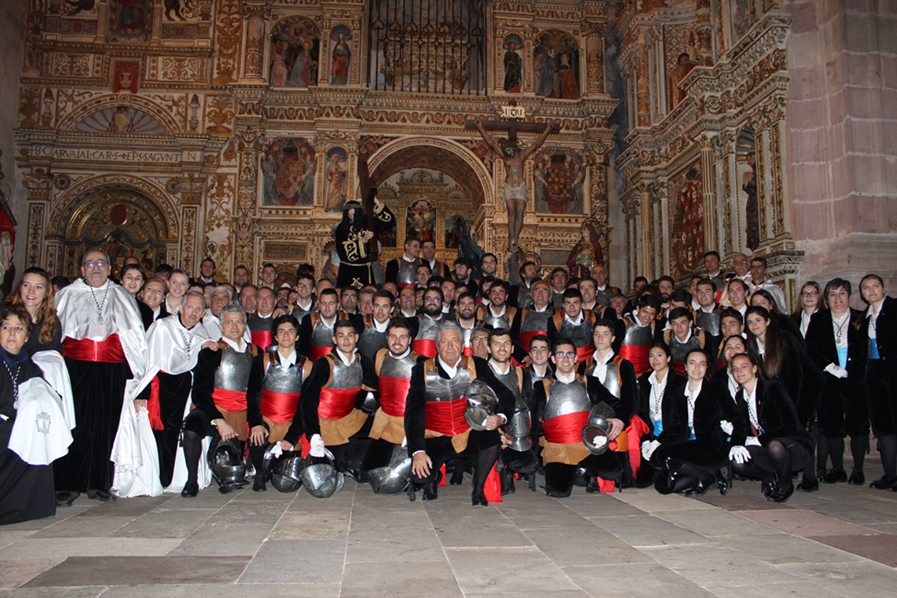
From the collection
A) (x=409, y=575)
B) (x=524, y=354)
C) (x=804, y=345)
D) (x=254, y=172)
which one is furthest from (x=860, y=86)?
(x=254, y=172)

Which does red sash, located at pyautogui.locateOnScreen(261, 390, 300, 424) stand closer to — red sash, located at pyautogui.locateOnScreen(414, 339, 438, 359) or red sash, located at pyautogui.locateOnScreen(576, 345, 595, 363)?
red sash, located at pyautogui.locateOnScreen(414, 339, 438, 359)

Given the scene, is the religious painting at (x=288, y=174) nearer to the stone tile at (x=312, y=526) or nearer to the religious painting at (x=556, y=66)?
the religious painting at (x=556, y=66)

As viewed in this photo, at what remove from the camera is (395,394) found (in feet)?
18.4

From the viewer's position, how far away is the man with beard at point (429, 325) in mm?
6777

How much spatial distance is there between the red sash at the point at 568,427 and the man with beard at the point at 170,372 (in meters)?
2.89

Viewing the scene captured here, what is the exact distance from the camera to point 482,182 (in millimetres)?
17266

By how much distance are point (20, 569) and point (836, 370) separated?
19.9ft

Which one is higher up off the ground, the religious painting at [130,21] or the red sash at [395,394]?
the religious painting at [130,21]

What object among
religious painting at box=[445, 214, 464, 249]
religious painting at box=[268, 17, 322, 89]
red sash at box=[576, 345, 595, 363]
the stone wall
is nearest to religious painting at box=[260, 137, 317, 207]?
religious painting at box=[268, 17, 322, 89]

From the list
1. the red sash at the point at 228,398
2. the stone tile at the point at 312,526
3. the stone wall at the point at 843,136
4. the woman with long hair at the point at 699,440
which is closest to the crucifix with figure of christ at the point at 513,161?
the stone wall at the point at 843,136

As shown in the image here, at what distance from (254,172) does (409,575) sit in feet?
49.5

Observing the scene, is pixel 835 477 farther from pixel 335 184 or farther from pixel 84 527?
pixel 335 184

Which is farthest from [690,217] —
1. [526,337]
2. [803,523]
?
A: [803,523]

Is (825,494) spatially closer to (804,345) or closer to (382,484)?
(804,345)
